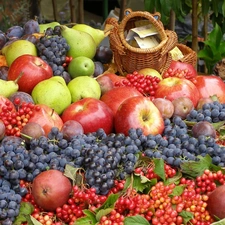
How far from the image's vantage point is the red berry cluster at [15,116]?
5.52ft

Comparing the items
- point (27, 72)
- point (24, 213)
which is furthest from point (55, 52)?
point (24, 213)

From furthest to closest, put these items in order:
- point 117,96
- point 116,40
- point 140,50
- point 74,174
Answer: point 116,40 → point 140,50 → point 117,96 → point 74,174

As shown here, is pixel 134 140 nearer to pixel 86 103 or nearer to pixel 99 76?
pixel 86 103

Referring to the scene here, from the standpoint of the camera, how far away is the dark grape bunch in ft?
7.48

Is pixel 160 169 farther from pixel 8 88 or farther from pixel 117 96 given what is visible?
pixel 8 88

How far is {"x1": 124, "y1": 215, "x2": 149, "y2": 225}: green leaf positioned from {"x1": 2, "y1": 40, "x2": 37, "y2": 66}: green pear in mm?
1252

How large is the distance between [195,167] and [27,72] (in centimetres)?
96

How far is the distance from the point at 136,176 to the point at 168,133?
34cm

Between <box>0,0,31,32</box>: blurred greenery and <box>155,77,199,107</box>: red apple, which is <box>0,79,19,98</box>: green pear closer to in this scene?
<box>155,77,199,107</box>: red apple

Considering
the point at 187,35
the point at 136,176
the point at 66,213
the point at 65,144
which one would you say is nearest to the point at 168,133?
the point at 136,176

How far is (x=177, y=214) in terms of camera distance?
1399 millimetres

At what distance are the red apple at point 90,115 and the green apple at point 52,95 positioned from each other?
0.07 meters

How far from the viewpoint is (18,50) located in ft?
7.54

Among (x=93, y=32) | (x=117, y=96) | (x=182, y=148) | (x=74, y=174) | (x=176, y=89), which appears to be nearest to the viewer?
(x=74, y=174)
